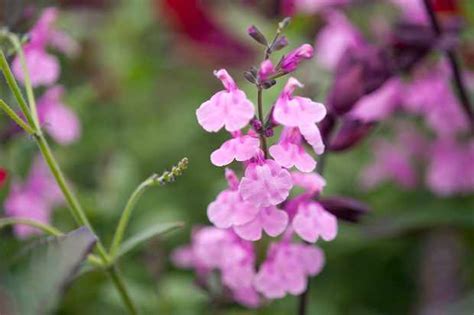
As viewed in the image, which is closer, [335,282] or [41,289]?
[41,289]

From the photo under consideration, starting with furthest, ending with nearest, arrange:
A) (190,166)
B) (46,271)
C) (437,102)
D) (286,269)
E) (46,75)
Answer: (190,166) → (437,102) → (46,75) → (286,269) → (46,271)

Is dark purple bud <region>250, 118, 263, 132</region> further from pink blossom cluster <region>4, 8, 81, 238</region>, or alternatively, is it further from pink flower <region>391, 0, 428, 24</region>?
pink flower <region>391, 0, 428, 24</region>

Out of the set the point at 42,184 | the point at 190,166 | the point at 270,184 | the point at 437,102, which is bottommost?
the point at 190,166


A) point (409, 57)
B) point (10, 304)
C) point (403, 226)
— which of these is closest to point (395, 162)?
point (403, 226)

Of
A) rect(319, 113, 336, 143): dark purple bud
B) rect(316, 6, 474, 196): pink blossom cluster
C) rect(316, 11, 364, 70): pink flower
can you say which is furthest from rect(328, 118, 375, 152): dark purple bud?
rect(316, 11, 364, 70): pink flower

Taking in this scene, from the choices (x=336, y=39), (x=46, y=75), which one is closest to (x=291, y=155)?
(x=46, y=75)

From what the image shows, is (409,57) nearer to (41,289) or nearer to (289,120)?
(289,120)

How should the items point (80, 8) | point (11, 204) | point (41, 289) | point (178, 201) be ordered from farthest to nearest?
point (80, 8), point (178, 201), point (11, 204), point (41, 289)

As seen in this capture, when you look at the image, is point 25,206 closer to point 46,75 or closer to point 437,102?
point 46,75
